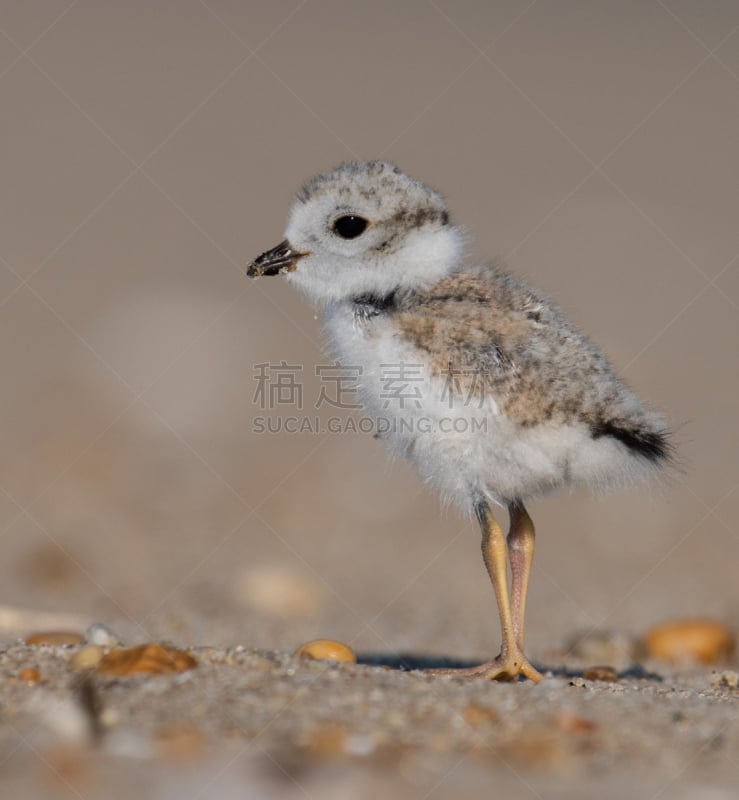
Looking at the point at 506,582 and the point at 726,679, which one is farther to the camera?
the point at 726,679

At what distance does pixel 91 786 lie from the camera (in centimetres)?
230

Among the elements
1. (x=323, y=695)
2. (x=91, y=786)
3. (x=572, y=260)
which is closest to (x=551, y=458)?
(x=323, y=695)

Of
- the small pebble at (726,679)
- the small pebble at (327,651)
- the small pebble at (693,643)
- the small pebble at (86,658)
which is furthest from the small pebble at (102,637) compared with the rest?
the small pebble at (693,643)

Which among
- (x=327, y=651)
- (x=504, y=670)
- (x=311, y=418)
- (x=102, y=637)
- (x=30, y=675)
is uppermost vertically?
(x=311, y=418)

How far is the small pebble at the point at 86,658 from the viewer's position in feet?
9.71

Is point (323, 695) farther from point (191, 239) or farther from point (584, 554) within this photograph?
point (191, 239)

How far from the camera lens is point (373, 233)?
3.59 m

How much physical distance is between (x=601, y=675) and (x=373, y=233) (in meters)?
1.41

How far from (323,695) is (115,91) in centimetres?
1336

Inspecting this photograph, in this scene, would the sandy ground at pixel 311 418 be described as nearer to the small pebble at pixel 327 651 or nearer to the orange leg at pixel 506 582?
the orange leg at pixel 506 582

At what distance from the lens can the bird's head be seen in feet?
11.6

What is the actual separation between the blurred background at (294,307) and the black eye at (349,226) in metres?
0.31

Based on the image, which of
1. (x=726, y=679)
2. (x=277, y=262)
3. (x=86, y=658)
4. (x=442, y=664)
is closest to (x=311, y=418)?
(x=442, y=664)

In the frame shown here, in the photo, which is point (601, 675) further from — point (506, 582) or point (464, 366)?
point (464, 366)
